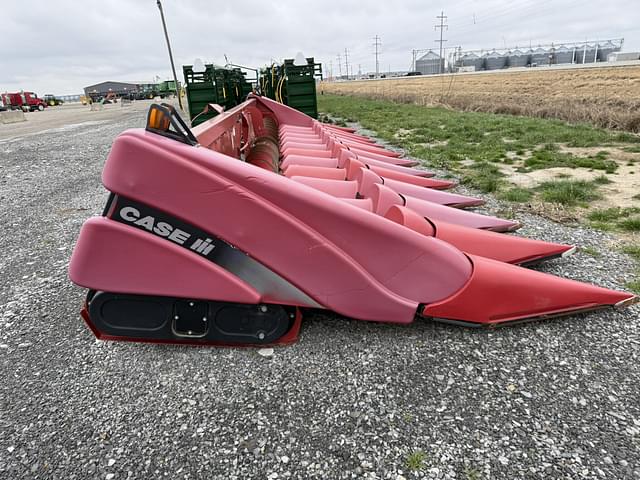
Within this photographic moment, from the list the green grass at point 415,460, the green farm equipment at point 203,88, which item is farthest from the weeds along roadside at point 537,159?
the green farm equipment at point 203,88

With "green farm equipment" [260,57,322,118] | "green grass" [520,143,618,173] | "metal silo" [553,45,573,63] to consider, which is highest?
"metal silo" [553,45,573,63]

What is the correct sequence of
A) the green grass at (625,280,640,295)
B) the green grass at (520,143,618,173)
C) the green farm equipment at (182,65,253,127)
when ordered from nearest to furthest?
the green grass at (625,280,640,295)
the green grass at (520,143,618,173)
the green farm equipment at (182,65,253,127)

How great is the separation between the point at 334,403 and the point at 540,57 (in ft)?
388

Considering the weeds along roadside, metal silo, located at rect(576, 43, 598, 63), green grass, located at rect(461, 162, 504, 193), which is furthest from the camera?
metal silo, located at rect(576, 43, 598, 63)

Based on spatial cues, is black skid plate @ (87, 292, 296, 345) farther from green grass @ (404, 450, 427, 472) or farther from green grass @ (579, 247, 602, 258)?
green grass @ (579, 247, 602, 258)

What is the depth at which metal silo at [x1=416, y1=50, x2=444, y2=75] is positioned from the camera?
10638 cm

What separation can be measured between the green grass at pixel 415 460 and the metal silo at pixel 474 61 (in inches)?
4452

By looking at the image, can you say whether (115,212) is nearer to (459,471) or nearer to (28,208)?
(459,471)

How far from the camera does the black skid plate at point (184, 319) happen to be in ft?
6.57

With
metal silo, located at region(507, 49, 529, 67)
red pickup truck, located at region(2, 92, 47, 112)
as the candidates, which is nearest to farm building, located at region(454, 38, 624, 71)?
metal silo, located at region(507, 49, 529, 67)

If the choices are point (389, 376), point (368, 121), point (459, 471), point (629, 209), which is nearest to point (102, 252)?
point (389, 376)

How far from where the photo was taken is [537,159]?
606 centimetres

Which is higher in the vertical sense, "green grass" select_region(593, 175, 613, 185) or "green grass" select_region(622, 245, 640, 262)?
"green grass" select_region(593, 175, 613, 185)

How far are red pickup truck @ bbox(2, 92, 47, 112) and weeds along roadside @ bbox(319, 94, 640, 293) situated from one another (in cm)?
4926
